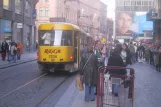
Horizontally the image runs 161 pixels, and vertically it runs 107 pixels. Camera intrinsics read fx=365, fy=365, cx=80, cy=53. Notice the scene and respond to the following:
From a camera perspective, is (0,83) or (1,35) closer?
(0,83)

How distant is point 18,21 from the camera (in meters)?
44.8

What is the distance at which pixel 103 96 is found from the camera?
857 centimetres

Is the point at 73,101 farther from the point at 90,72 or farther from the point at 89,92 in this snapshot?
the point at 90,72

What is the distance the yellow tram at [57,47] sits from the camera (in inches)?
709

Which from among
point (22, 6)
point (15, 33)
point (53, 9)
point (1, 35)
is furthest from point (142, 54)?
point (53, 9)

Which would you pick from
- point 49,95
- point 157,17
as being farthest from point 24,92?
point 157,17

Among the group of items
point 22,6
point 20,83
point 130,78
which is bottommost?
point 20,83

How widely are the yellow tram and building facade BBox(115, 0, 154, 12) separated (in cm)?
7223

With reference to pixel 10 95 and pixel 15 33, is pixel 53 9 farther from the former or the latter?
pixel 10 95

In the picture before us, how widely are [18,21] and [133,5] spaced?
51.4m

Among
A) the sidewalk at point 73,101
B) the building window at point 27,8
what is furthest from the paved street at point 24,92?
the building window at point 27,8

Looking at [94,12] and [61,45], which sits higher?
[94,12]

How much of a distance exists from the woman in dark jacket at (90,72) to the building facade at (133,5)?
80418 millimetres

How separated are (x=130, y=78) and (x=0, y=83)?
27.0 ft
